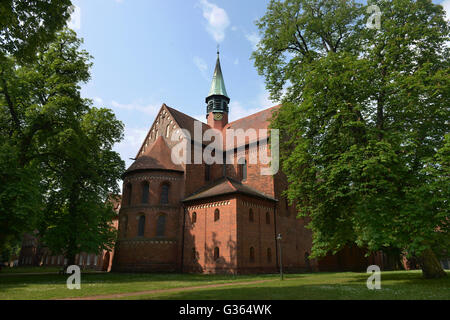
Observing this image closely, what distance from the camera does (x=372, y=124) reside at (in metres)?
15.7

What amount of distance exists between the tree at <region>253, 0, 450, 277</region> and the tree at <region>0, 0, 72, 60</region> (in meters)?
11.5

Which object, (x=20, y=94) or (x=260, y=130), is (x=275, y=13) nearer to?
(x=260, y=130)

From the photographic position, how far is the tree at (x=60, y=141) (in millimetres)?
20062

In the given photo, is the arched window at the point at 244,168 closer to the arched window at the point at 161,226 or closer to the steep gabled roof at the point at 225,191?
the steep gabled roof at the point at 225,191

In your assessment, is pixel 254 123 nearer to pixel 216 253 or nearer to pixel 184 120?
pixel 184 120

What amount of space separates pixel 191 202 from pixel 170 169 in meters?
4.17

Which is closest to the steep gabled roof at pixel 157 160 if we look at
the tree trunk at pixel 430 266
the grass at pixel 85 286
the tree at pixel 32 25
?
the grass at pixel 85 286

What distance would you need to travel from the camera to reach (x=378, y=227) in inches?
490

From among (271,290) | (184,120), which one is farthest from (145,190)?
(271,290)

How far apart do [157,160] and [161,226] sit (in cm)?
684

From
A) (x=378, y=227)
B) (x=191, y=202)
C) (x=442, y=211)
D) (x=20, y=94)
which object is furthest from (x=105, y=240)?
(x=442, y=211)

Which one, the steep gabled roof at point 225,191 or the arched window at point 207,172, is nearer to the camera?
the steep gabled roof at point 225,191

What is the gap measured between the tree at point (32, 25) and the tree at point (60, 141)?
23.7 ft

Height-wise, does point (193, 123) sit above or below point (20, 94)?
above
